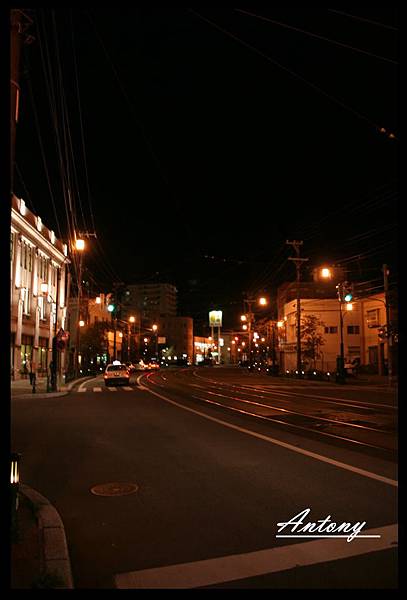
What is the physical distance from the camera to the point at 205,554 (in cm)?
533

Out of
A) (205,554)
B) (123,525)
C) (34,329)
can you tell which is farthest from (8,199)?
(34,329)

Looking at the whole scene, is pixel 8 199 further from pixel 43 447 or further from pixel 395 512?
pixel 43 447

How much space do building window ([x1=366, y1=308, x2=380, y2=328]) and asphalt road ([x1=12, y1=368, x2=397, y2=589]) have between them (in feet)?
136

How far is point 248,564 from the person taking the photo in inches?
199

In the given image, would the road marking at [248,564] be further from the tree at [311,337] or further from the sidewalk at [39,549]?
the tree at [311,337]

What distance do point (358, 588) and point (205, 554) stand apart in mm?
1548

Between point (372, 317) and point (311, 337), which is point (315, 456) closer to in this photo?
point (311, 337)

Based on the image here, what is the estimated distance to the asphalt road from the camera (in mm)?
4938

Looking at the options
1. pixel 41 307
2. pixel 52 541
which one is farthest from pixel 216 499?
pixel 41 307

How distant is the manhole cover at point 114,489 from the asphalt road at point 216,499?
0.14 metres

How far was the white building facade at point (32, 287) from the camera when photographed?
41281 mm

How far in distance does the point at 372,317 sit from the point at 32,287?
34.5 meters
